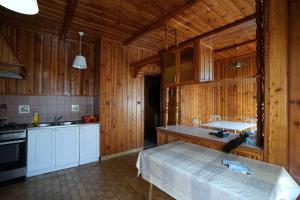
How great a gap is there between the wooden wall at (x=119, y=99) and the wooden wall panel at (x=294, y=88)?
121 inches

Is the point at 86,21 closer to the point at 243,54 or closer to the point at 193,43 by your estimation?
the point at 193,43

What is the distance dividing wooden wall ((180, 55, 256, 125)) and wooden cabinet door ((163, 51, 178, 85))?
177 centimetres

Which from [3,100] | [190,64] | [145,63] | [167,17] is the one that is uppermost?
[167,17]

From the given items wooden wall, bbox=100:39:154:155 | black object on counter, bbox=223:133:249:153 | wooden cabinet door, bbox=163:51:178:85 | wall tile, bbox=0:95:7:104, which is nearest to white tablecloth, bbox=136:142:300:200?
black object on counter, bbox=223:133:249:153

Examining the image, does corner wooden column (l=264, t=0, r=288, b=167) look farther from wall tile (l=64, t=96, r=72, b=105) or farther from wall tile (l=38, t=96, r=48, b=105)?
wall tile (l=38, t=96, r=48, b=105)

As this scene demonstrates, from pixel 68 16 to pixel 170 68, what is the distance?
188cm

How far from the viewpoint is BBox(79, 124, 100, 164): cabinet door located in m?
3.18

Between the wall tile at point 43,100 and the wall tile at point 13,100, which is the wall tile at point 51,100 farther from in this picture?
the wall tile at point 13,100

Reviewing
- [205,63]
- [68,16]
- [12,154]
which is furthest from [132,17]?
[12,154]

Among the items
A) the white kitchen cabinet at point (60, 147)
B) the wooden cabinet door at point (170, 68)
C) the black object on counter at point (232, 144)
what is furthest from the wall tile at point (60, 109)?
the black object on counter at point (232, 144)

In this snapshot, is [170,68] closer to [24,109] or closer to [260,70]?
[260,70]

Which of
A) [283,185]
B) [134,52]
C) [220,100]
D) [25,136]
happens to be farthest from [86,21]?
[220,100]

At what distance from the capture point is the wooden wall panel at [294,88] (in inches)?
57.8

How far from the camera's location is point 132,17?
2.64 metres
